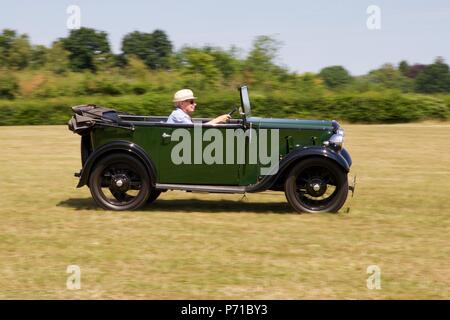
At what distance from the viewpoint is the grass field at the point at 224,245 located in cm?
566

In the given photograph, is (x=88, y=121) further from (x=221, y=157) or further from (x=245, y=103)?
(x=245, y=103)

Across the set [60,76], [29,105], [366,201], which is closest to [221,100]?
[29,105]

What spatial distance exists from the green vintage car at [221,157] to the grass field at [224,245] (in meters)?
0.37

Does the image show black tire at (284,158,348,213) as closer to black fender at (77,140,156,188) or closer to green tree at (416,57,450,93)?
black fender at (77,140,156,188)

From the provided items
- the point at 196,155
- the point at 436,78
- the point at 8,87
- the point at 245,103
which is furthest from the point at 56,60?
the point at 196,155

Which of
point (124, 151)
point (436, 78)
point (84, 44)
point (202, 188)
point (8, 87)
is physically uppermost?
point (84, 44)

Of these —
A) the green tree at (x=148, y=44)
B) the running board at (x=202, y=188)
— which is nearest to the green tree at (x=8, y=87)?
the running board at (x=202, y=188)

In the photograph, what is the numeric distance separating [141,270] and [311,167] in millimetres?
3126

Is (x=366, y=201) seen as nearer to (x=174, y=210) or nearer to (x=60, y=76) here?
(x=174, y=210)

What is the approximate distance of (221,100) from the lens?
2592 centimetres

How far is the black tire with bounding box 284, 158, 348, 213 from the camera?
8414 millimetres

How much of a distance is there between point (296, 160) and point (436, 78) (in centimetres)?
4223

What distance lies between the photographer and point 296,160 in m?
8.40

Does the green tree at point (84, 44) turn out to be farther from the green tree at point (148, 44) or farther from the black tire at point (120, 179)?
the black tire at point (120, 179)
